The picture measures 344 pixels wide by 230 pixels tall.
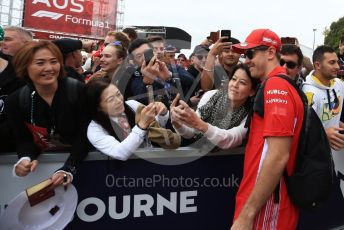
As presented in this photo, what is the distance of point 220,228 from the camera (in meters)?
2.78

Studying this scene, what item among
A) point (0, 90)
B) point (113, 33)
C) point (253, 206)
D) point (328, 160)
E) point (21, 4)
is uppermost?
point (21, 4)

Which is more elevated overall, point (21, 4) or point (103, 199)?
point (21, 4)

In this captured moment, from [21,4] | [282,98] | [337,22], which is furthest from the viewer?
[337,22]

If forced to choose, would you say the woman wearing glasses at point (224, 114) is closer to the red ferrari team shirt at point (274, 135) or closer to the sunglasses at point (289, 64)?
the red ferrari team shirt at point (274, 135)

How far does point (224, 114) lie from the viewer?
2764 millimetres

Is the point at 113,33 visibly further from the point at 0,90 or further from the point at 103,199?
the point at 103,199

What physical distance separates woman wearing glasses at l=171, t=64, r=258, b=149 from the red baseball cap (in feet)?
0.94

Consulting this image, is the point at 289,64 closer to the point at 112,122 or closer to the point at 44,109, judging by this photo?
the point at 112,122

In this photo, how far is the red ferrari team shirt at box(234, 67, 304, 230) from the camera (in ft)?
6.41

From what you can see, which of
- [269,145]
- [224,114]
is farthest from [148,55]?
[269,145]

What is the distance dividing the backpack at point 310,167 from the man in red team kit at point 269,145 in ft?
0.12

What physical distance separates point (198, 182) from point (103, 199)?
0.63 metres

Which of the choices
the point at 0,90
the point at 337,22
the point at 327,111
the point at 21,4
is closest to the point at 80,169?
the point at 0,90

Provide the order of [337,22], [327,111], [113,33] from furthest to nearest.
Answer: [337,22], [113,33], [327,111]
